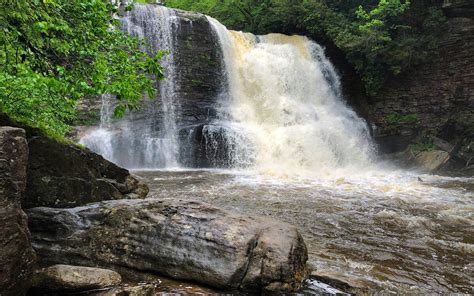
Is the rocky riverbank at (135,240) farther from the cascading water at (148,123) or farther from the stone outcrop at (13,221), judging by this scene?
the cascading water at (148,123)

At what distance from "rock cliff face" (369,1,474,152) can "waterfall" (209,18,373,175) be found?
169 centimetres

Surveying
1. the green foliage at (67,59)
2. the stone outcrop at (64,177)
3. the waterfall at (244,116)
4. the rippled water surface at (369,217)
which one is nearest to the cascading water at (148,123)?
the waterfall at (244,116)

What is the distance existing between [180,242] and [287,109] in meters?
15.0

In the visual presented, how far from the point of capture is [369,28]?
63.5 feet

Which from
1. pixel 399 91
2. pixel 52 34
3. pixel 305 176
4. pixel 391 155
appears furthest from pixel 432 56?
pixel 52 34

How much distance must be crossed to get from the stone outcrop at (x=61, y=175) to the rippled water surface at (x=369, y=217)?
10.7 ft

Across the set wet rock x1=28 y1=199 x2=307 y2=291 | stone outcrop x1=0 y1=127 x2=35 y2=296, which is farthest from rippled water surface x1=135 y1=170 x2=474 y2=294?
stone outcrop x1=0 y1=127 x2=35 y2=296

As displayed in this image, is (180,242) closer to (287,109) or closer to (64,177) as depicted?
(64,177)

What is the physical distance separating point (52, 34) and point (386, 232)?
6.37 m

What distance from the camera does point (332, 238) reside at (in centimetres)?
641

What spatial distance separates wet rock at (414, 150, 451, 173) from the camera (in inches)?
666

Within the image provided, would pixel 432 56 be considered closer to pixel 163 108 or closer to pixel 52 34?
pixel 163 108

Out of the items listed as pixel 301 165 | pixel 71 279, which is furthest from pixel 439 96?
pixel 71 279

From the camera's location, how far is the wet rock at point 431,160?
16.9 metres
